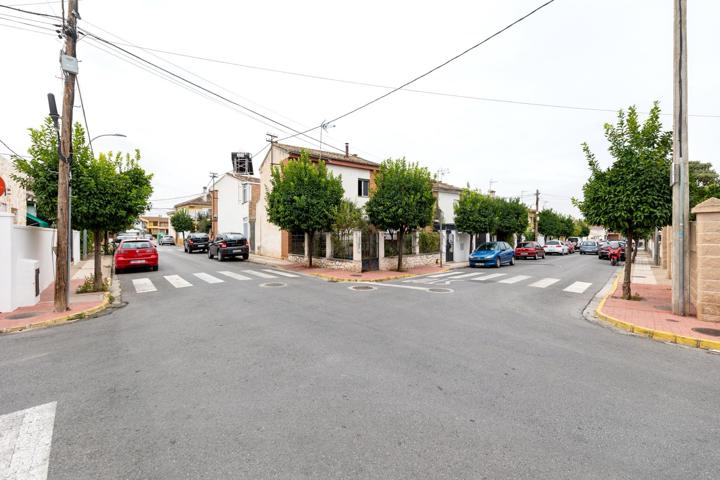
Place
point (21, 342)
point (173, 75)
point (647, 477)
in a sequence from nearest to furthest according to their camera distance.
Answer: point (647, 477)
point (21, 342)
point (173, 75)

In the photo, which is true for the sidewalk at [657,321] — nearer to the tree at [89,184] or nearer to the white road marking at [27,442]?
the white road marking at [27,442]

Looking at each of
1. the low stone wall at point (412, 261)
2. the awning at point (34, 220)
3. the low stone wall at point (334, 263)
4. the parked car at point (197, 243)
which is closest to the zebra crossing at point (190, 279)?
the low stone wall at point (334, 263)

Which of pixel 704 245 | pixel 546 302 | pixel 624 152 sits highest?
pixel 624 152

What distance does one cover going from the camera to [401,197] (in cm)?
1617

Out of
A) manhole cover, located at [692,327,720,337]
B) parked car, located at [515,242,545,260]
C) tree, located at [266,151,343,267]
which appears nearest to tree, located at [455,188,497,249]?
parked car, located at [515,242,545,260]

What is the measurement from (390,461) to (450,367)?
7.32ft

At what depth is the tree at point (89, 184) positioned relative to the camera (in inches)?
381

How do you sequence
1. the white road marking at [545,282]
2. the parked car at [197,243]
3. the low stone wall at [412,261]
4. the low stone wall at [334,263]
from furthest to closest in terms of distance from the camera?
the parked car at [197,243]
the low stone wall at [412,261]
the low stone wall at [334,263]
the white road marking at [545,282]

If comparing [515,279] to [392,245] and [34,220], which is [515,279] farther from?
[34,220]

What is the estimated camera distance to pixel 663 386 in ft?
13.7

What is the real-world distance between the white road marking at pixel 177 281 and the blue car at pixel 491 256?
16245 millimetres

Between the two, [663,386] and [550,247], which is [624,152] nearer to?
[663,386]

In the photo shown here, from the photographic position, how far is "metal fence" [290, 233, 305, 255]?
20.9 metres

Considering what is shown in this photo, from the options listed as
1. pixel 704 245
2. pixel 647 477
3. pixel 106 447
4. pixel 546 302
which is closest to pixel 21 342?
pixel 106 447
